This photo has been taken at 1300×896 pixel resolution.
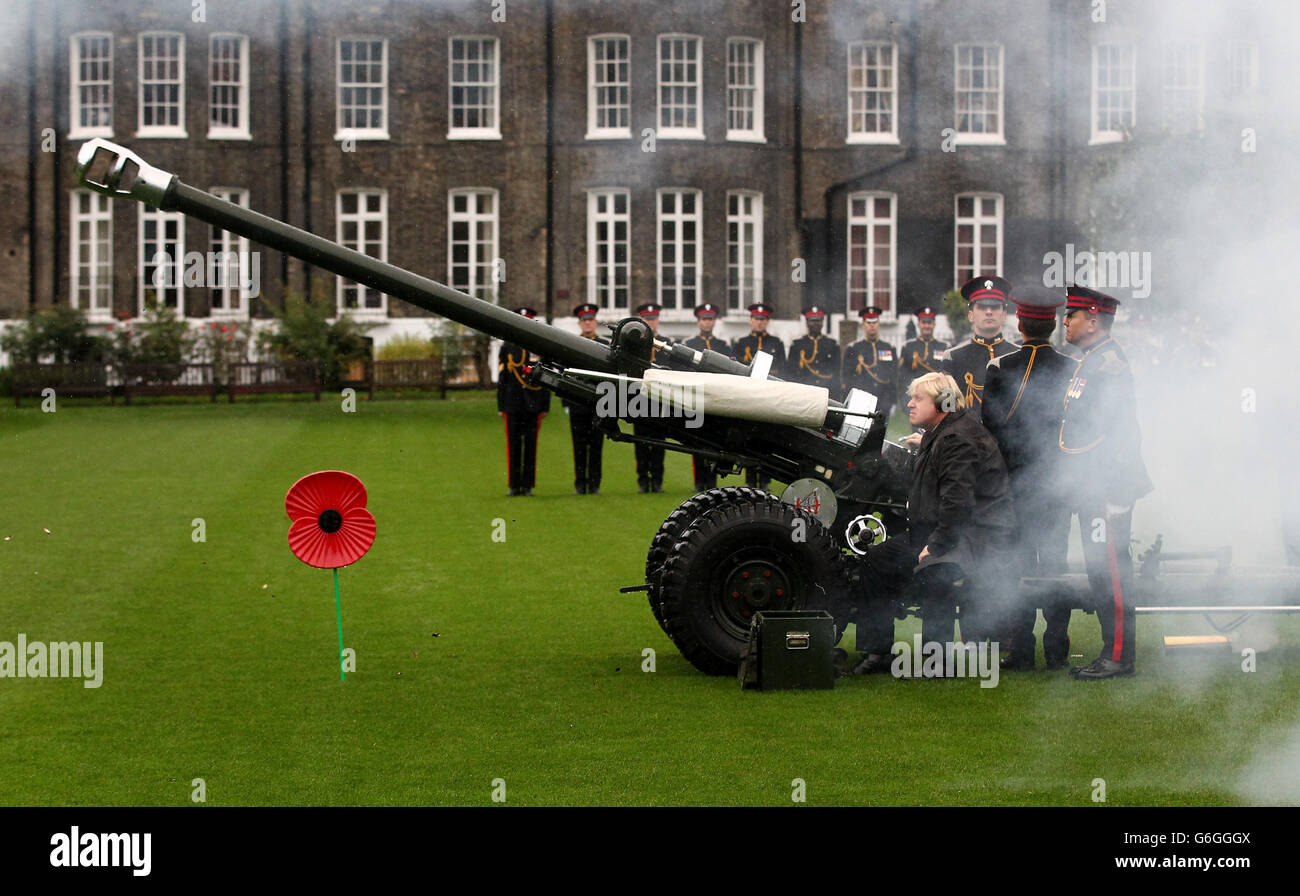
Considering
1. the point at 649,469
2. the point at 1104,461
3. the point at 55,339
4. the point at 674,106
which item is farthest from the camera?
the point at 55,339

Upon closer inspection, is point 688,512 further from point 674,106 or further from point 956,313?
point 956,313

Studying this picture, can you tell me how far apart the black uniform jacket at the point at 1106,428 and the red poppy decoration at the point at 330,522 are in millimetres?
4148

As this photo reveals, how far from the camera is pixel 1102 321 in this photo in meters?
8.94

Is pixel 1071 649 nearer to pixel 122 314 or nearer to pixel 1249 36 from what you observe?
pixel 1249 36

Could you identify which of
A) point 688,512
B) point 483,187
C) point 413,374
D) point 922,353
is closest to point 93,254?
point 413,374

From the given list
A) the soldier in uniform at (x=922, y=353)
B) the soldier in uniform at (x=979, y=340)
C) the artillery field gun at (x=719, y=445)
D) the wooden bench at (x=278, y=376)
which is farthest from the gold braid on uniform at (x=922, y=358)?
the wooden bench at (x=278, y=376)

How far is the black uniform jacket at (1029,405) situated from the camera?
9.29 meters

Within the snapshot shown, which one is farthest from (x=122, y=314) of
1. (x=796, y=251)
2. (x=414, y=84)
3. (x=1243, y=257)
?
(x=1243, y=257)

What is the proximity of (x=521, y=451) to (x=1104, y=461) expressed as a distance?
11.0 metres

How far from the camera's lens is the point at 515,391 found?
19.4 m

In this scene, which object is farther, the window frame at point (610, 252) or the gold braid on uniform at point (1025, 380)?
the window frame at point (610, 252)

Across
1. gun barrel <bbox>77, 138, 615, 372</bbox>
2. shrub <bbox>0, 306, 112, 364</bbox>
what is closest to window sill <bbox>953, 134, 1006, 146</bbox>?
gun barrel <bbox>77, 138, 615, 372</bbox>

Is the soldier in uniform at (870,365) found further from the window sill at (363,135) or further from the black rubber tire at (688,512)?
the window sill at (363,135)

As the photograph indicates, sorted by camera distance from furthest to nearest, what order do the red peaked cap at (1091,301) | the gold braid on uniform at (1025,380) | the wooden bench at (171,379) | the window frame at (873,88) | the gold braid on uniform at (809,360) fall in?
1. the wooden bench at (171,379)
2. the gold braid on uniform at (809,360)
3. the window frame at (873,88)
4. the gold braid on uniform at (1025,380)
5. the red peaked cap at (1091,301)
